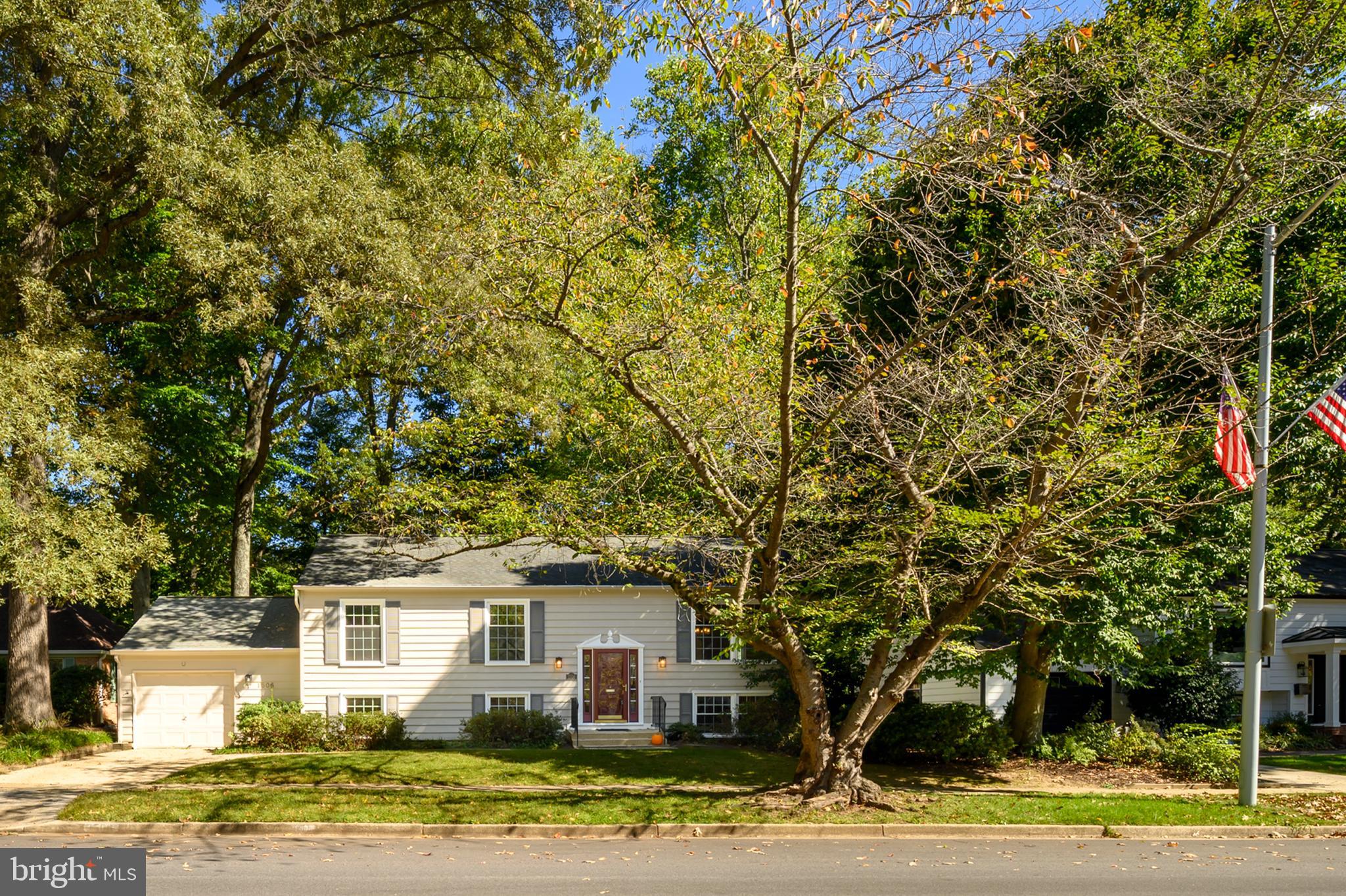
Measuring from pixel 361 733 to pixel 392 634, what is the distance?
274 centimetres

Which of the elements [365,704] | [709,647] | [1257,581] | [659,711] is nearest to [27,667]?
[365,704]

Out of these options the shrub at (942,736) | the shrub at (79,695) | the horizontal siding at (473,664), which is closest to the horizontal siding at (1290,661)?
the shrub at (942,736)

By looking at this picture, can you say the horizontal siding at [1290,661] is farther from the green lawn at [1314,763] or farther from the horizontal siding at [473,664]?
the horizontal siding at [473,664]

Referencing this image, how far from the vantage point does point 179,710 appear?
76.8 ft

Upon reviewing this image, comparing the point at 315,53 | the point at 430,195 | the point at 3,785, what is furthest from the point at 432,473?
the point at 3,785

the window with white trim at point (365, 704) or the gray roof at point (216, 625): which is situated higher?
the gray roof at point (216, 625)

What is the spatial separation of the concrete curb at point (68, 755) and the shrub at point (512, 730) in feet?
25.8

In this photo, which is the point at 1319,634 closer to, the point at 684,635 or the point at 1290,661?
the point at 1290,661

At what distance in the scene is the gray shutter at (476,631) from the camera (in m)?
24.3

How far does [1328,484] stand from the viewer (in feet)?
57.7

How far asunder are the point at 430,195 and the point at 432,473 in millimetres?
10267

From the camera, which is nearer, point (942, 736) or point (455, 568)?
point (942, 736)

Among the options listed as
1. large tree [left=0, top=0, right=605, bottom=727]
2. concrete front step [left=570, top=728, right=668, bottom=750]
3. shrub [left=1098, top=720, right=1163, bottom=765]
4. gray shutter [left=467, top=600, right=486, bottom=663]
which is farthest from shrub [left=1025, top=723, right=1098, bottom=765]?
large tree [left=0, top=0, right=605, bottom=727]

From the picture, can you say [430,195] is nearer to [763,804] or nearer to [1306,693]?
[763,804]
